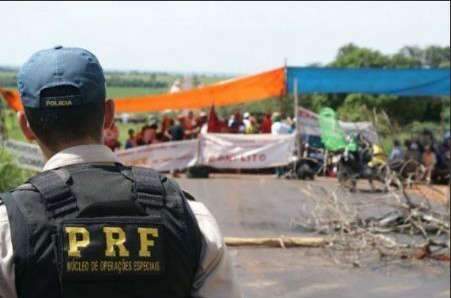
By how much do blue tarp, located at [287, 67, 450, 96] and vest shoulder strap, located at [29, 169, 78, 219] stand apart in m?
17.5

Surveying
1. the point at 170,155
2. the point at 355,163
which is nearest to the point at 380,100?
the point at 170,155

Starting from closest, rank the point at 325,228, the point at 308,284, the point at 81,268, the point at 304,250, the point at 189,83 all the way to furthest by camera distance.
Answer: the point at 81,268, the point at 308,284, the point at 304,250, the point at 325,228, the point at 189,83

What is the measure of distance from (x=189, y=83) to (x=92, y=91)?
88.4 ft

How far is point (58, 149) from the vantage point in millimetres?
1843

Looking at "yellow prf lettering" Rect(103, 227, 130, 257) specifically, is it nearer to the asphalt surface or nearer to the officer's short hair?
the officer's short hair

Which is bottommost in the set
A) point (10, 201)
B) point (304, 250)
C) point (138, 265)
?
point (304, 250)

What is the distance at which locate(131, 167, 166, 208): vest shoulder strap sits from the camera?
178 centimetres

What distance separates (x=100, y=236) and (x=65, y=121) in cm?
27

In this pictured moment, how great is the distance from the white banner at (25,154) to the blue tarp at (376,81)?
9.79m

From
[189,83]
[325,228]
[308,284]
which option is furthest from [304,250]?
[189,83]

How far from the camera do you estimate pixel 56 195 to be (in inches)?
67.9

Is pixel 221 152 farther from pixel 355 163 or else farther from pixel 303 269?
pixel 303 269

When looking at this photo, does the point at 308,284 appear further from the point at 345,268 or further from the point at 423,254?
the point at 423,254

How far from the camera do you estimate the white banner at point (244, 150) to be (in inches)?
768
